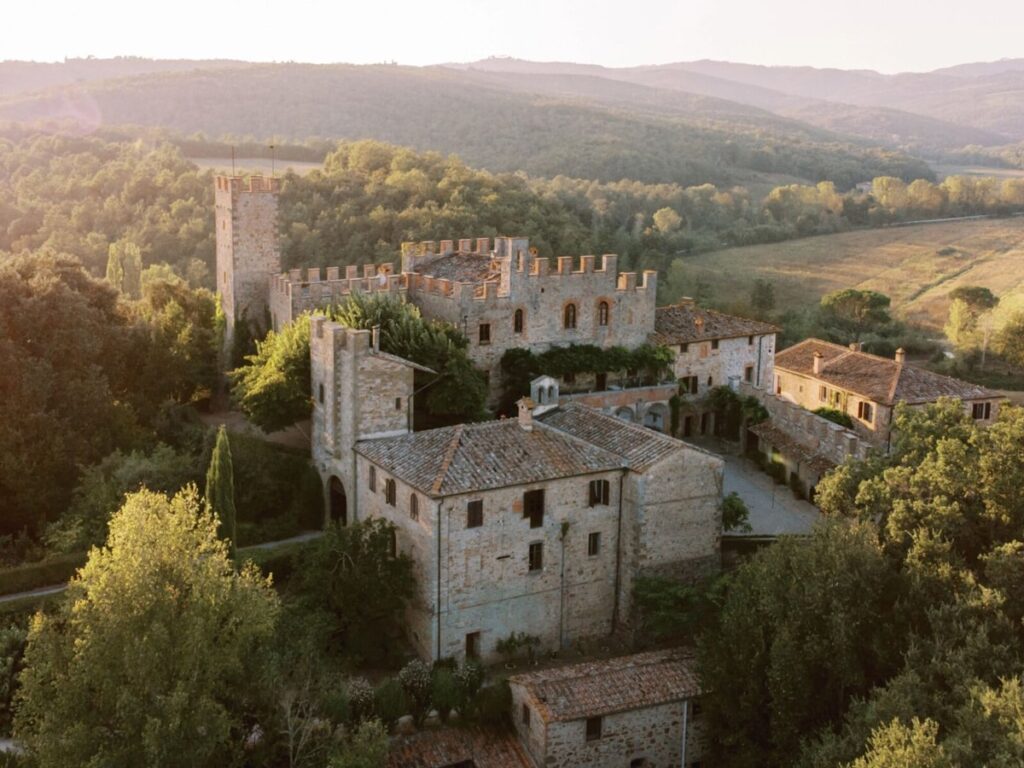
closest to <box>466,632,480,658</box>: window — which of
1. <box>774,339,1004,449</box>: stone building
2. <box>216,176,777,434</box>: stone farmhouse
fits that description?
<box>216,176,777,434</box>: stone farmhouse

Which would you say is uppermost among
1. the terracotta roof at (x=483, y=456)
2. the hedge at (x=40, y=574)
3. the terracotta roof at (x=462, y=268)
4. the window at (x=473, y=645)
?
the terracotta roof at (x=462, y=268)

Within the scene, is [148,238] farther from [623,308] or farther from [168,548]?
[168,548]

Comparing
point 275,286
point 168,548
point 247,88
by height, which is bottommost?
point 168,548

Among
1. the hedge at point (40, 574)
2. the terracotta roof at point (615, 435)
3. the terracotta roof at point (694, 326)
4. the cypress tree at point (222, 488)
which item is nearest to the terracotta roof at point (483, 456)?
the terracotta roof at point (615, 435)

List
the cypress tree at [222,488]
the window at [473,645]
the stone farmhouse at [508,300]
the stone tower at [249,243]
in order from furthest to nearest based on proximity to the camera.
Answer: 1. the stone tower at [249,243]
2. the stone farmhouse at [508,300]
3. the cypress tree at [222,488]
4. the window at [473,645]

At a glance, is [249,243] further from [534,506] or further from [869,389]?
[869,389]

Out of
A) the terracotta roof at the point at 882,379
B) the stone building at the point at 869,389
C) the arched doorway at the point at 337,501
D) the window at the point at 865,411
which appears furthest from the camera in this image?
the window at the point at 865,411

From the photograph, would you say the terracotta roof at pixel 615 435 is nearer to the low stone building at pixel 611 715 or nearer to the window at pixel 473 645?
the low stone building at pixel 611 715

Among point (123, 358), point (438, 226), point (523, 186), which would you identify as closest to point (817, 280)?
point (523, 186)
